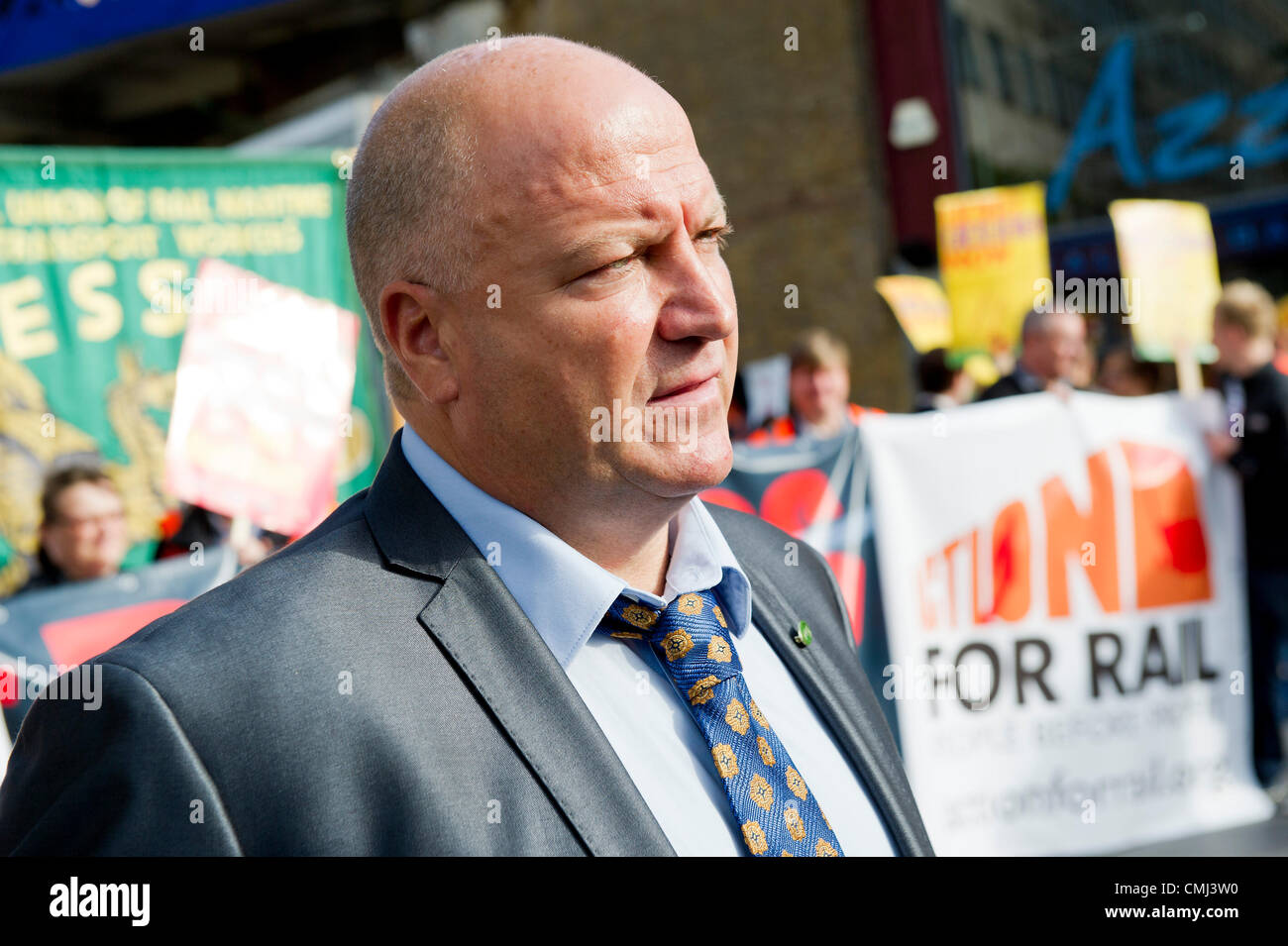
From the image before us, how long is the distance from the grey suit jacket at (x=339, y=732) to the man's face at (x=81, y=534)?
312cm

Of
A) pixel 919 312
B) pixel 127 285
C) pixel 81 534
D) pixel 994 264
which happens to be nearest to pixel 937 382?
pixel 994 264

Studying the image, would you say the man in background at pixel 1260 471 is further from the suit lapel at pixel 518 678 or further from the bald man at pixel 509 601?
the suit lapel at pixel 518 678

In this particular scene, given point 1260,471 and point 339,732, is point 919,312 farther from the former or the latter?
point 339,732

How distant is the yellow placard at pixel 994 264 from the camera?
729 cm

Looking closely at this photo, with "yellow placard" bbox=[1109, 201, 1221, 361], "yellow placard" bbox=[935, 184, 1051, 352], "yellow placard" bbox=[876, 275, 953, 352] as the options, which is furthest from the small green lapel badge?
"yellow placard" bbox=[876, 275, 953, 352]

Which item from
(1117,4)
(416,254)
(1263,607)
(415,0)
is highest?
(1117,4)

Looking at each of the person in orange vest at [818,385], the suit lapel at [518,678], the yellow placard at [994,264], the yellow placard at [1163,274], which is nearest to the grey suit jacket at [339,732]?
the suit lapel at [518,678]

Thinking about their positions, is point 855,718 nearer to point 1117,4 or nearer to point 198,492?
point 198,492

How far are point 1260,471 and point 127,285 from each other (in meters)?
4.75

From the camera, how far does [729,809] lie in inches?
59.5

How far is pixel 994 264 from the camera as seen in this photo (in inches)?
288

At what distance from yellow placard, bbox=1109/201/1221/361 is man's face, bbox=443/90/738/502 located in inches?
195

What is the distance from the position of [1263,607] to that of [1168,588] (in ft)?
2.78
